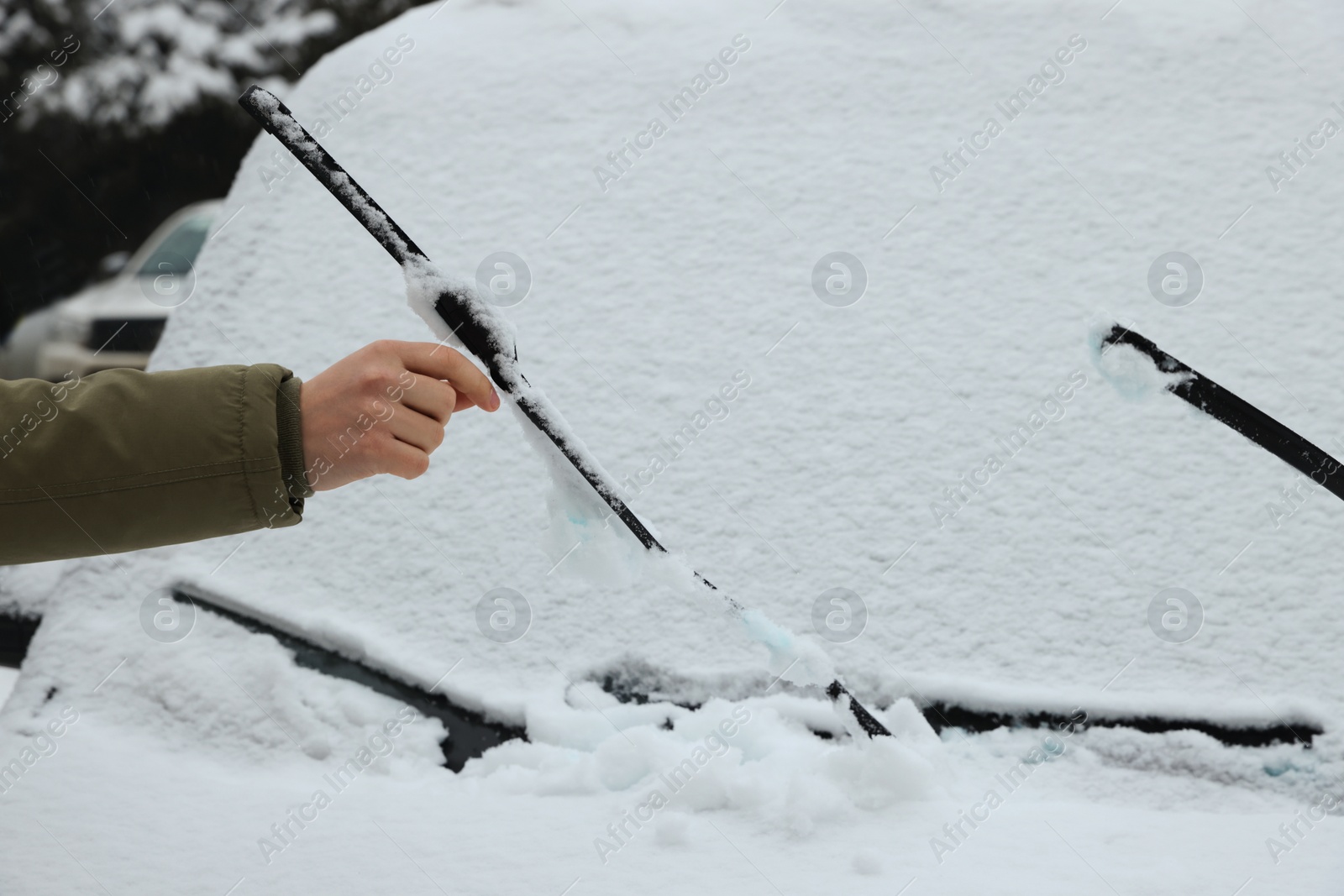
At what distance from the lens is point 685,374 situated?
1908 millimetres

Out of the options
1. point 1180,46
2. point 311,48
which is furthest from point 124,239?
point 1180,46

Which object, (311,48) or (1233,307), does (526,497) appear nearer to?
(1233,307)

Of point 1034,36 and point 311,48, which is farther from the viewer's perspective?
point 311,48

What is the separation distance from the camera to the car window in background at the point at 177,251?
20.4 feet

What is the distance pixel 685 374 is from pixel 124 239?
11.8m
